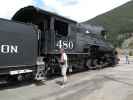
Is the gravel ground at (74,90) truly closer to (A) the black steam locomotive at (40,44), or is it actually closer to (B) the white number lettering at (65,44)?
(A) the black steam locomotive at (40,44)

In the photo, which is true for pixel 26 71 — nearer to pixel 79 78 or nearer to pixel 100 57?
pixel 79 78

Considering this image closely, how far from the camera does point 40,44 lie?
35.8ft

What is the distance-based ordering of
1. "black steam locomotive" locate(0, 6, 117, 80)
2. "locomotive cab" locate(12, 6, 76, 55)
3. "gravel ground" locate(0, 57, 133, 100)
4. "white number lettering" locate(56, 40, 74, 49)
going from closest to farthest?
"gravel ground" locate(0, 57, 133, 100) < "black steam locomotive" locate(0, 6, 117, 80) < "locomotive cab" locate(12, 6, 76, 55) < "white number lettering" locate(56, 40, 74, 49)

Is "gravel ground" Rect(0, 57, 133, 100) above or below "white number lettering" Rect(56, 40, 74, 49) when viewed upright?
below

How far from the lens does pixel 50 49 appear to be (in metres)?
11.0

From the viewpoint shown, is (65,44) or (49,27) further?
(65,44)

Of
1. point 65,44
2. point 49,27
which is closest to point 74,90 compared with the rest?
point 65,44

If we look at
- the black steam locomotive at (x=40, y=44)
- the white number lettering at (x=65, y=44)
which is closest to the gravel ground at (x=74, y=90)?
the black steam locomotive at (x=40, y=44)

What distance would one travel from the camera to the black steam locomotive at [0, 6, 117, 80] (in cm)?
916

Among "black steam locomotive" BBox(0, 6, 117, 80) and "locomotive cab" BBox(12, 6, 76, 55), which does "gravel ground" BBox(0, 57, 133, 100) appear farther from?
"locomotive cab" BBox(12, 6, 76, 55)

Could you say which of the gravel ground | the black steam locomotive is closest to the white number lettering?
the black steam locomotive

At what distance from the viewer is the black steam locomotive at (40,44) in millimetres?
9156

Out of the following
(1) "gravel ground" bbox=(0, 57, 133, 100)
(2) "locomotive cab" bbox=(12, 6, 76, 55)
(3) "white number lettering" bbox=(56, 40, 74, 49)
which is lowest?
(1) "gravel ground" bbox=(0, 57, 133, 100)

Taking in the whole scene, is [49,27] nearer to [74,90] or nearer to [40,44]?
[40,44]
